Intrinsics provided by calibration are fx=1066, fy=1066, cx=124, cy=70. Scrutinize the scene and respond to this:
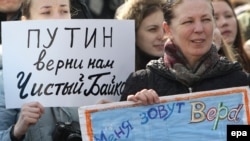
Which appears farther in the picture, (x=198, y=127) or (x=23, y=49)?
(x=23, y=49)

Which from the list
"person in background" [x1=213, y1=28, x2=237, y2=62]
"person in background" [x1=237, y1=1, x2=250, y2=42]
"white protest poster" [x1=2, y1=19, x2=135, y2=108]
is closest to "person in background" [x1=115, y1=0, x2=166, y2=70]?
"person in background" [x1=213, y1=28, x2=237, y2=62]

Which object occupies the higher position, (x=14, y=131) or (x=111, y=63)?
(x=111, y=63)

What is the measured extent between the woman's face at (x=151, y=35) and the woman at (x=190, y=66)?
0.80 metres

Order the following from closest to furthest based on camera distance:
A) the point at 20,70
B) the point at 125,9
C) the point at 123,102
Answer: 1. the point at 123,102
2. the point at 20,70
3. the point at 125,9

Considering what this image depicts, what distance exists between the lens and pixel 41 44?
6.05 meters

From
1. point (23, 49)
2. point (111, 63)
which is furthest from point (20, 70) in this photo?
point (111, 63)

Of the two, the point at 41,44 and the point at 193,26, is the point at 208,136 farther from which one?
the point at 41,44

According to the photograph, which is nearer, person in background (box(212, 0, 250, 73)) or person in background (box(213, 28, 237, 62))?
person in background (box(213, 28, 237, 62))

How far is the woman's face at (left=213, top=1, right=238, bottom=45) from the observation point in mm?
7410

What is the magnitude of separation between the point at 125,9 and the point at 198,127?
1364 mm

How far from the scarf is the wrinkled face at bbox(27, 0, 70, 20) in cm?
79

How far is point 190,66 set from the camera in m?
5.69

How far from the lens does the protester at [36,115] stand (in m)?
5.75

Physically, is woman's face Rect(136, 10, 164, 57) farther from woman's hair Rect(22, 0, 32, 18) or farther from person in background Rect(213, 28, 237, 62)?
woman's hair Rect(22, 0, 32, 18)
